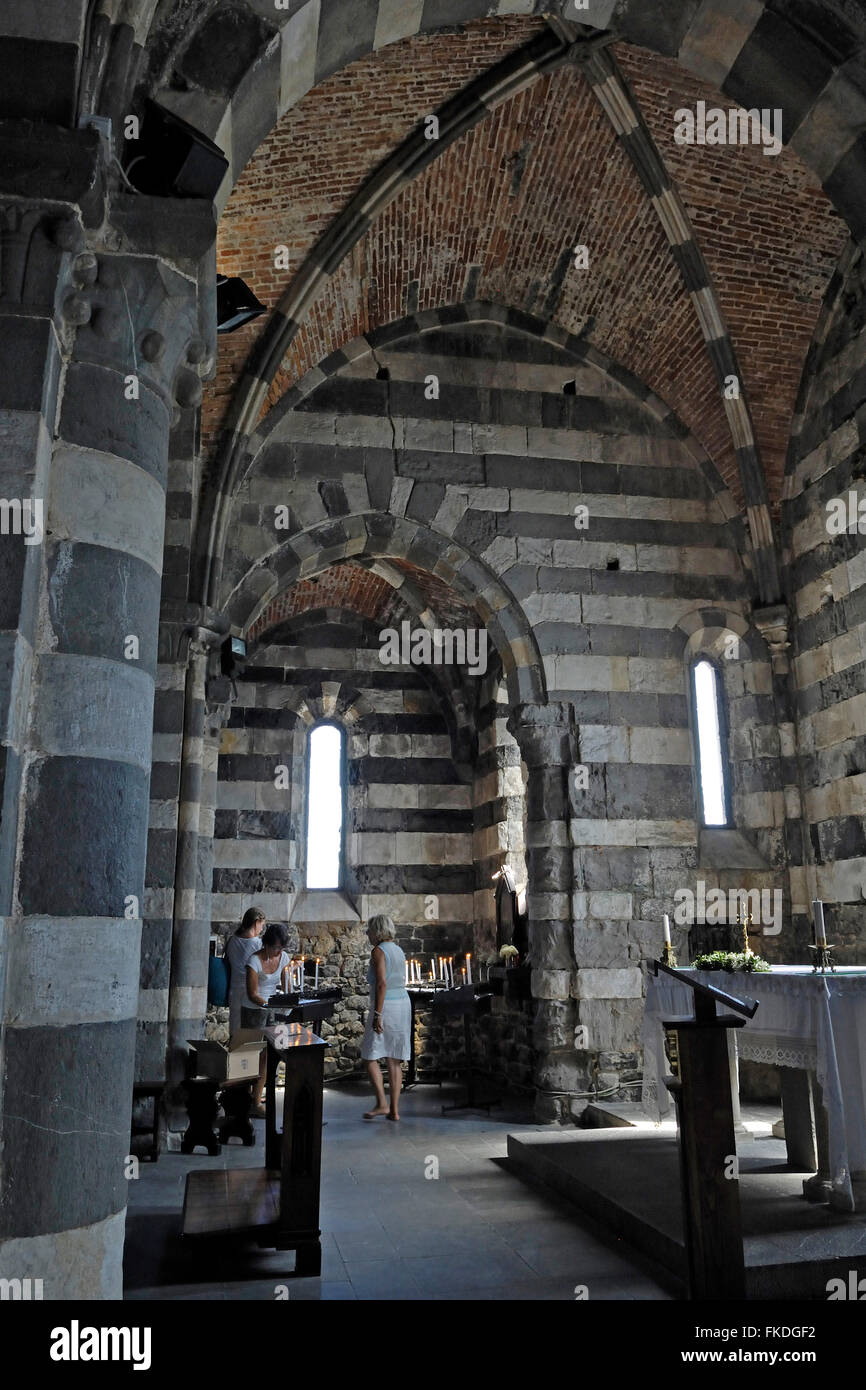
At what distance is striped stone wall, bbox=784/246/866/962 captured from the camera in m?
8.00

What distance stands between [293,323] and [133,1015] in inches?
258

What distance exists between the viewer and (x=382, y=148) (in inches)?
297

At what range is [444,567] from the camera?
9281 millimetres

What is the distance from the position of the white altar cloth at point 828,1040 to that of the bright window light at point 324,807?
7644 mm

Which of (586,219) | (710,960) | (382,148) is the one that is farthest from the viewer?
(586,219)

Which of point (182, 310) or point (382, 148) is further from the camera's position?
point (382, 148)

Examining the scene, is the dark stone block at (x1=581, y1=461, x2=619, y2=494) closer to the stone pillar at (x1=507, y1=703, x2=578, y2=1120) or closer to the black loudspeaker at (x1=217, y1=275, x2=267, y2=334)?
the stone pillar at (x1=507, y1=703, x2=578, y2=1120)

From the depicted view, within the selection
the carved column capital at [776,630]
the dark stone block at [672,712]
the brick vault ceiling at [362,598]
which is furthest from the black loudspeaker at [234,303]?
the brick vault ceiling at [362,598]

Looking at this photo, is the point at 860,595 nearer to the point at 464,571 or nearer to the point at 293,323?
the point at 464,571

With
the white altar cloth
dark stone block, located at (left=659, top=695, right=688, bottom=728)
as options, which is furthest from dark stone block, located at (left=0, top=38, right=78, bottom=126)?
dark stone block, located at (left=659, top=695, right=688, bottom=728)

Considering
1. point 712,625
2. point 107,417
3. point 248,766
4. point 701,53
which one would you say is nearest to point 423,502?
point 712,625

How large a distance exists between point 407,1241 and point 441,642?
8.40 metres

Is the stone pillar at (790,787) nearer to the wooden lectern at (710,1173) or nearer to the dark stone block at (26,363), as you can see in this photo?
the wooden lectern at (710,1173)
